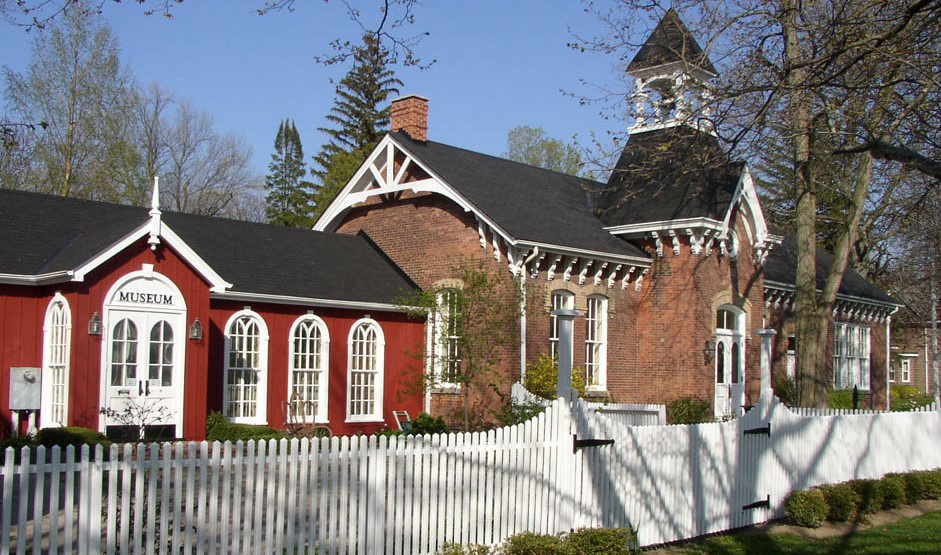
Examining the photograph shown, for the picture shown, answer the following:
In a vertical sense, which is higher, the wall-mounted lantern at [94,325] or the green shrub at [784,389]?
the wall-mounted lantern at [94,325]

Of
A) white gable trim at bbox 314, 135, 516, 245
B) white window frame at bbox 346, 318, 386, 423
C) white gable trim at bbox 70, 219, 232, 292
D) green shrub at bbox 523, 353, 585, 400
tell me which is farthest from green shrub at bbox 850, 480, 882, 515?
white gable trim at bbox 70, 219, 232, 292

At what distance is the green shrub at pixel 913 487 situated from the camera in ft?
49.8

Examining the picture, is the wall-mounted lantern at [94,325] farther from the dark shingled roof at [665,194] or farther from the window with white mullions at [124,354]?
the dark shingled roof at [665,194]

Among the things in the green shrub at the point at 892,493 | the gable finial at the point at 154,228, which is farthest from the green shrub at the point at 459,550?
the gable finial at the point at 154,228

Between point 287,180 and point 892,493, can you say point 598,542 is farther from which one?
point 287,180

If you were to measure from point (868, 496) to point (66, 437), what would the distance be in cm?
1206

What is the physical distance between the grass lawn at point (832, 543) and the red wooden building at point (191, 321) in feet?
30.1

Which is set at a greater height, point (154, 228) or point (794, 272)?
point (794, 272)

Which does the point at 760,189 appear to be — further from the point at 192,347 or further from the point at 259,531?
the point at 259,531

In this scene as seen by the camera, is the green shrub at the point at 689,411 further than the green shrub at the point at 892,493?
Yes

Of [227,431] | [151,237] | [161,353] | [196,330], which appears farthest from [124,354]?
[227,431]

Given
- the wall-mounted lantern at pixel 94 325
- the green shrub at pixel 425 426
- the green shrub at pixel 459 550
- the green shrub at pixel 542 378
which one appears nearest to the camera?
the green shrub at pixel 459 550

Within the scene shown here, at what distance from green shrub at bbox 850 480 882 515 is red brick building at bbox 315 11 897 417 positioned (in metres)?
5.53

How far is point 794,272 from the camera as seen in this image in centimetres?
2906
